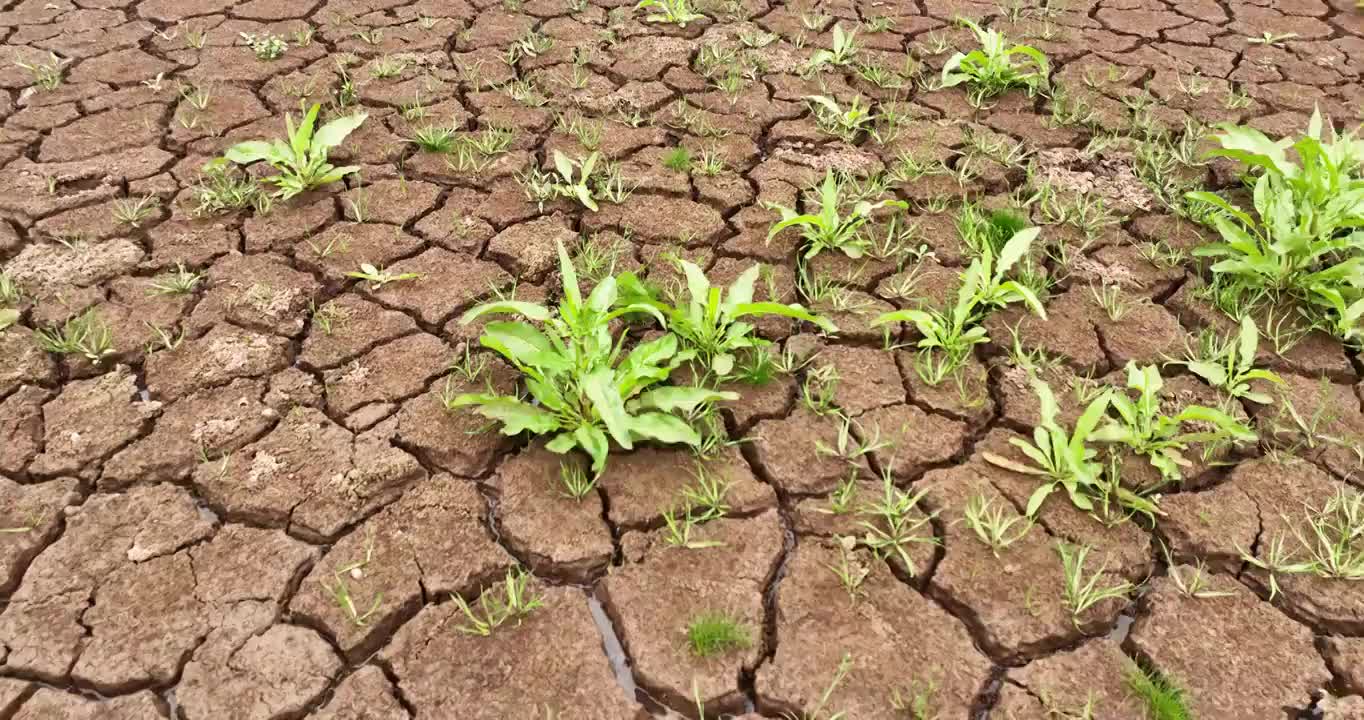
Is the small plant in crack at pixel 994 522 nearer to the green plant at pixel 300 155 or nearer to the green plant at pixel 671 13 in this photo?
the green plant at pixel 300 155

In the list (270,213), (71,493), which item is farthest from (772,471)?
(270,213)

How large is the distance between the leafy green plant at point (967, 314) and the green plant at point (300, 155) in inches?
70.9

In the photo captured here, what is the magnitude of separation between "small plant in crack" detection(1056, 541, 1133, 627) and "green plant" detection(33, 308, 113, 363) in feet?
7.42

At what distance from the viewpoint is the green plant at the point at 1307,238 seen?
229 centimetres

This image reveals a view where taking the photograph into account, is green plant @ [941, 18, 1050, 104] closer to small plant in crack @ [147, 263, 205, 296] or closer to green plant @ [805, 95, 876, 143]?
green plant @ [805, 95, 876, 143]

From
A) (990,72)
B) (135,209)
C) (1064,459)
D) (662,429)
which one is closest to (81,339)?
(135,209)

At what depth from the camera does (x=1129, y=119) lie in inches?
127

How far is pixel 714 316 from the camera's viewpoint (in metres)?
2.10

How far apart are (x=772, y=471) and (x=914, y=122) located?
1801 mm

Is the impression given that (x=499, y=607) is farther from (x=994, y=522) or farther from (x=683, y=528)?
(x=994, y=522)

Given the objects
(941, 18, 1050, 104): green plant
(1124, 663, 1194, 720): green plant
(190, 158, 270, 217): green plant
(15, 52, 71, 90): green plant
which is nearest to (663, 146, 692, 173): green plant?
(941, 18, 1050, 104): green plant

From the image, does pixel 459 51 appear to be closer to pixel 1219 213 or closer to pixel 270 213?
pixel 270 213

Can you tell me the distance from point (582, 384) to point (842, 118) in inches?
69.5

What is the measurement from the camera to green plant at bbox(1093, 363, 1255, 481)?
75.3 inches
